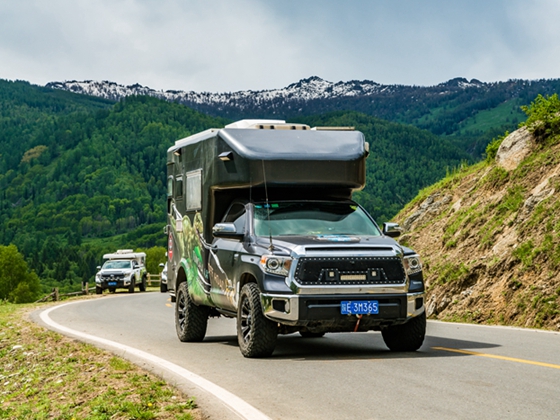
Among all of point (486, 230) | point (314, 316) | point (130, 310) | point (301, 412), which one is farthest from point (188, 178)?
point (130, 310)

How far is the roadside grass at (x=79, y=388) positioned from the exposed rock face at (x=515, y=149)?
13.6m

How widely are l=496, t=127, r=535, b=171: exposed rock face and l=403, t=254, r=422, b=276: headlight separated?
1294 centimetres

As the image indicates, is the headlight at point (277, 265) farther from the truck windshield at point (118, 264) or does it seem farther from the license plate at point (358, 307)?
the truck windshield at point (118, 264)

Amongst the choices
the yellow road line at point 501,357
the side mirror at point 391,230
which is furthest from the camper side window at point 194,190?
the yellow road line at point 501,357

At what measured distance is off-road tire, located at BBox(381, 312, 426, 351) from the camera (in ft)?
35.4

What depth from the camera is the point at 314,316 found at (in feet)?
32.8

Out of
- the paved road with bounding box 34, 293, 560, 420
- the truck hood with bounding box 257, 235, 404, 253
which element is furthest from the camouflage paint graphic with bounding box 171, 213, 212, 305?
the truck hood with bounding box 257, 235, 404, 253

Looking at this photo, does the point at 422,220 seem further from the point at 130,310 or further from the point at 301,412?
the point at 301,412

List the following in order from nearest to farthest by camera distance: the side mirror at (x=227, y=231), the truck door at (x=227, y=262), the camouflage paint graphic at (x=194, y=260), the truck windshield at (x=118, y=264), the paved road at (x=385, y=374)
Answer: the paved road at (x=385, y=374), the side mirror at (x=227, y=231), the truck door at (x=227, y=262), the camouflage paint graphic at (x=194, y=260), the truck windshield at (x=118, y=264)

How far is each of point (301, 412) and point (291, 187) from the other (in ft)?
18.0

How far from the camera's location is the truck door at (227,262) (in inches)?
449

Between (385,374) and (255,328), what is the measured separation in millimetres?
2096

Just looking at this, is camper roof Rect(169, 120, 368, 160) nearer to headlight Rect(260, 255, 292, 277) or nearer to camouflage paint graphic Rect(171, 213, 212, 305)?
camouflage paint graphic Rect(171, 213, 212, 305)

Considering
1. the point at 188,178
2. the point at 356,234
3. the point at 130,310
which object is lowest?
the point at 130,310
